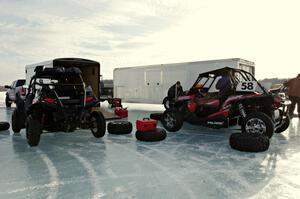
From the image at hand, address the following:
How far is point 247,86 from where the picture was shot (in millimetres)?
6137

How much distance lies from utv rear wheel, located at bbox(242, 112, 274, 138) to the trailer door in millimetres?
8076

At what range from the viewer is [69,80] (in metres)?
6.68

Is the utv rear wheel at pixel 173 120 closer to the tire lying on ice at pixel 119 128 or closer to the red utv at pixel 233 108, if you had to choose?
the red utv at pixel 233 108

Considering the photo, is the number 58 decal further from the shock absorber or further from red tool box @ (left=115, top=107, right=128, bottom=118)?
red tool box @ (left=115, top=107, right=128, bottom=118)

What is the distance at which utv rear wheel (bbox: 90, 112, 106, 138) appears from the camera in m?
6.11

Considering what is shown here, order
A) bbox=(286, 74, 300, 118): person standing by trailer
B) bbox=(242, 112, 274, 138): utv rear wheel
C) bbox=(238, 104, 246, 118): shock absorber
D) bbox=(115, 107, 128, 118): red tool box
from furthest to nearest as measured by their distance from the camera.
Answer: bbox=(115, 107, 128, 118): red tool box < bbox=(286, 74, 300, 118): person standing by trailer < bbox=(238, 104, 246, 118): shock absorber < bbox=(242, 112, 274, 138): utv rear wheel

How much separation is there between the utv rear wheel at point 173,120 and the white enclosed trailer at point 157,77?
4775 mm

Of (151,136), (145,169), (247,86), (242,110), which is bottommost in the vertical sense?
(145,169)

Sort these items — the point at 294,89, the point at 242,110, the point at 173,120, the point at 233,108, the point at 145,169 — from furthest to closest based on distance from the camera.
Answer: the point at 294,89, the point at 173,120, the point at 233,108, the point at 242,110, the point at 145,169

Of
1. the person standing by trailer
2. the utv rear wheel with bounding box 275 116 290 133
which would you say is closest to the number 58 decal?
the utv rear wheel with bounding box 275 116 290 133

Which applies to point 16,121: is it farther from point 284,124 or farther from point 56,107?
point 284,124

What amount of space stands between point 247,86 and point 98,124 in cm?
378

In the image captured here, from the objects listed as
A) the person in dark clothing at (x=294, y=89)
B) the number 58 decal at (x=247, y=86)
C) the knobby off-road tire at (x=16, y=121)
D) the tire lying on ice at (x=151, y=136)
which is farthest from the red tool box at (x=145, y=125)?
the person in dark clothing at (x=294, y=89)

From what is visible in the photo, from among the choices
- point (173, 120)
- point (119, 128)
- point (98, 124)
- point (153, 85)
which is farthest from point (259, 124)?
point (153, 85)
